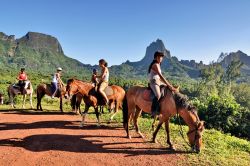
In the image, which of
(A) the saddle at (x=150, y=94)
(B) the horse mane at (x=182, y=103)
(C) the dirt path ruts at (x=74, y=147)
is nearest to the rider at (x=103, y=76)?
(C) the dirt path ruts at (x=74, y=147)

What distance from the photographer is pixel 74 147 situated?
11.6m

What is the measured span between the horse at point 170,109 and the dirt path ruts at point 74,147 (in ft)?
2.83

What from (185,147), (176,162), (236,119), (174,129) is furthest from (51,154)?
(236,119)

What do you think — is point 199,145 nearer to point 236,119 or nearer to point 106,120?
point 106,120

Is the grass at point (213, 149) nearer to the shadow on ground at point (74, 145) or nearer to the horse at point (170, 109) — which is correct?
the horse at point (170, 109)

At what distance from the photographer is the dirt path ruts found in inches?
410

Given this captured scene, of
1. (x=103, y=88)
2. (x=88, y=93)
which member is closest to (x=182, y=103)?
(x=103, y=88)

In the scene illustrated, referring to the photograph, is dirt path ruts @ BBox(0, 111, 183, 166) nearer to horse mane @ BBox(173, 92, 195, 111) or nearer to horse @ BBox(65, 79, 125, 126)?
horse @ BBox(65, 79, 125, 126)

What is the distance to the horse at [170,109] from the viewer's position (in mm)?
11211

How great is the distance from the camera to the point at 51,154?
1084 centimetres

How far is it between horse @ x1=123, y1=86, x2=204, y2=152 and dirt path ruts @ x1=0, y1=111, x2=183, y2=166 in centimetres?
86

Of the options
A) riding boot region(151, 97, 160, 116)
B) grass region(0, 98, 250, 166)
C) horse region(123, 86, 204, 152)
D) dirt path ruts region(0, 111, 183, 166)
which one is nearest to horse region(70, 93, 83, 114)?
dirt path ruts region(0, 111, 183, 166)

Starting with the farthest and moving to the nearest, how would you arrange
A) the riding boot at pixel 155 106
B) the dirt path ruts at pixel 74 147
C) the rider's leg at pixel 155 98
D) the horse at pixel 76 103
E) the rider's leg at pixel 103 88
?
the horse at pixel 76 103 < the rider's leg at pixel 103 88 < the riding boot at pixel 155 106 < the rider's leg at pixel 155 98 < the dirt path ruts at pixel 74 147

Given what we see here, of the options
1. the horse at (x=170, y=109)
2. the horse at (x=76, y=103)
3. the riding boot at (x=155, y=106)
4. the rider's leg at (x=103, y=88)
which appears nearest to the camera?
the horse at (x=170, y=109)
